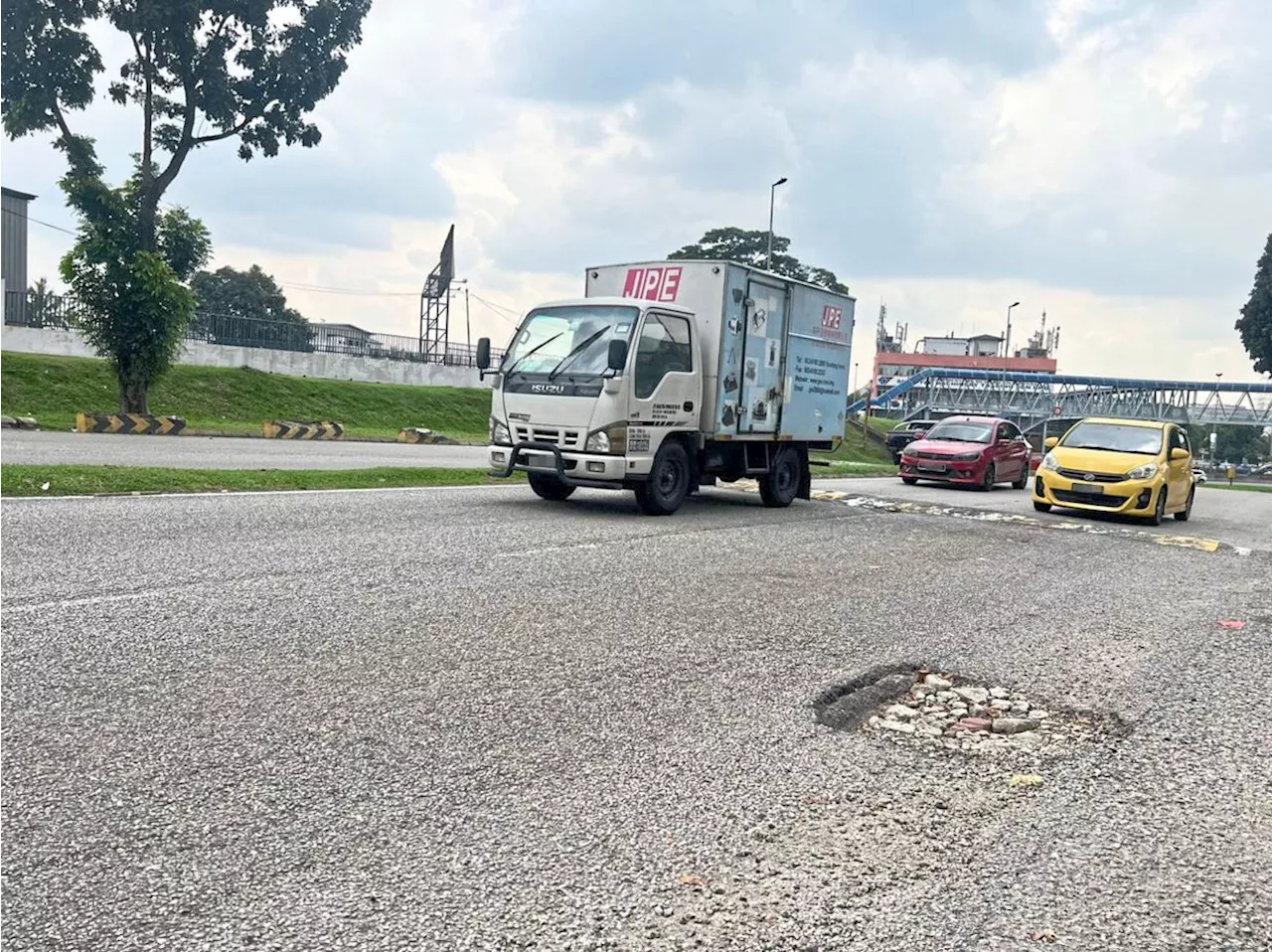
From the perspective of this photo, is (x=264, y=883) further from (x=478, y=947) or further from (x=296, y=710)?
(x=296, y=710)

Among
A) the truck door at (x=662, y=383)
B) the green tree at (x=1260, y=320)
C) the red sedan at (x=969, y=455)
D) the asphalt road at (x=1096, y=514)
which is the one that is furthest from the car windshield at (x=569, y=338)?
the green tree at (x=1260, y=320)

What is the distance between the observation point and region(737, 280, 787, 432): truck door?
1357cm

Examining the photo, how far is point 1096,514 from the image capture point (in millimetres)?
16391

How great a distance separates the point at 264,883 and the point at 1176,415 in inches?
3248

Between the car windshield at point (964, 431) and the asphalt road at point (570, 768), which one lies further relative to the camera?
the car windshield at point (964, 431)

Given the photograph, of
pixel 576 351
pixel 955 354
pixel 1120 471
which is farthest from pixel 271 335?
pixel 955 354

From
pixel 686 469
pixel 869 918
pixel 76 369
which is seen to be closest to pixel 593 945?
pixel 869 918

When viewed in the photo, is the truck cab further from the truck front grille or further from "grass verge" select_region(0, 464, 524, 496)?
"grass verge" select_region(0, 464, 524, 496)

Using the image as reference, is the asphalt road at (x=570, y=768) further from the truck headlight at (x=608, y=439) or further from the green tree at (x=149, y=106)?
the green tree at (x=149, y=106)

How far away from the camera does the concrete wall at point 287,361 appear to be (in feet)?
105

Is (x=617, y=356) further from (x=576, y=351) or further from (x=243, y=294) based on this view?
(x=243, y=294)

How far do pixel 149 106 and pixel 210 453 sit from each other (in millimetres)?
11459

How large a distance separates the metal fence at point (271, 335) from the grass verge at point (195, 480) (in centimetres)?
1338

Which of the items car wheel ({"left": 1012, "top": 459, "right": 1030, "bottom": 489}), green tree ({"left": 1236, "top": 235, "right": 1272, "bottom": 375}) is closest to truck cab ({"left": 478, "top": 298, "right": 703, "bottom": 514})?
car wheel ({"left": 1012, "top": 459, "right": 1030, "bottom": 489})
